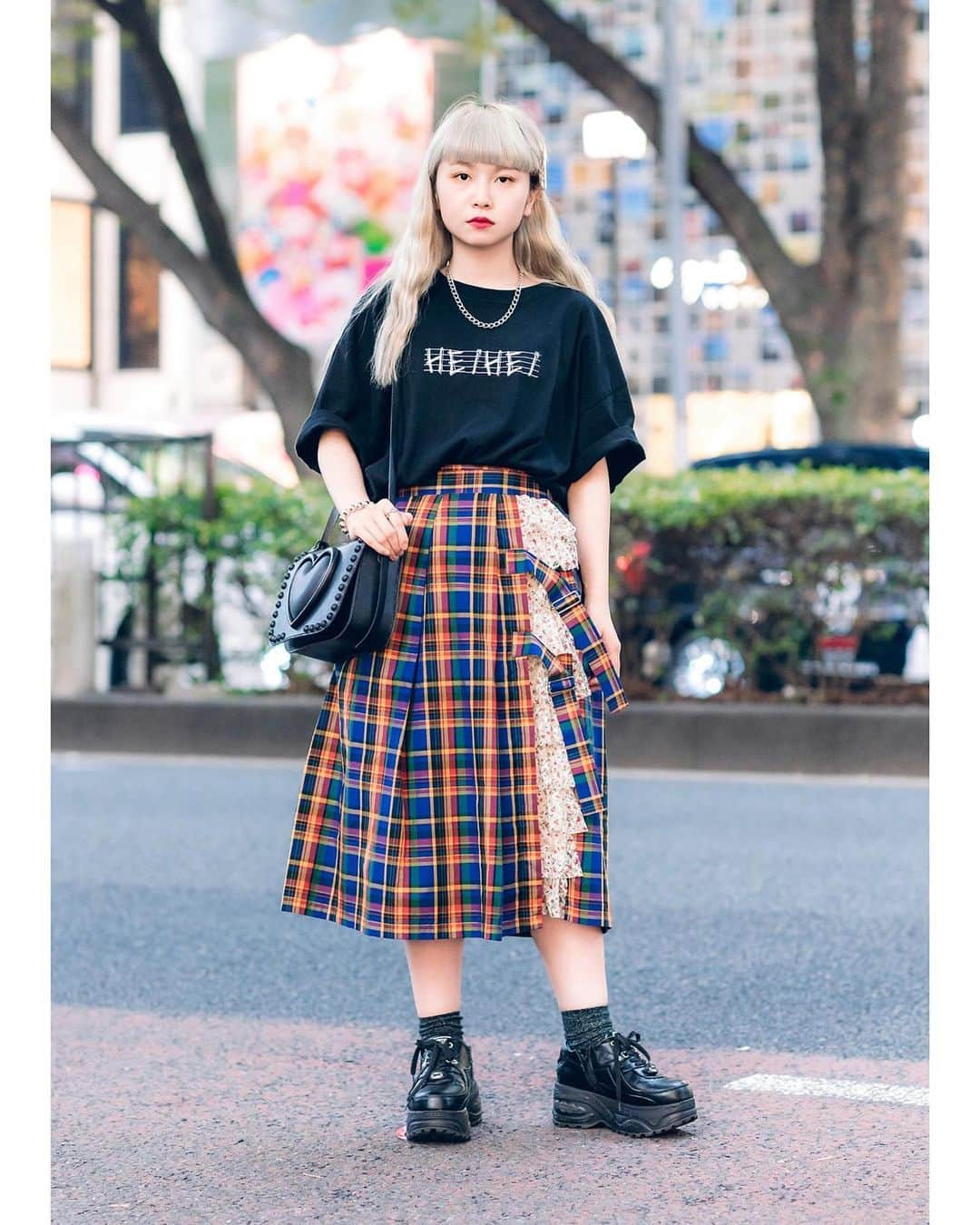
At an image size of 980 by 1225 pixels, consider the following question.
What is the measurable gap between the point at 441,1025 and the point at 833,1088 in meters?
0.82

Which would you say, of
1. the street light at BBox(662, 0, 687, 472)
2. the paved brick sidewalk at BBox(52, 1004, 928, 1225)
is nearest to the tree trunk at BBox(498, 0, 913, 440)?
the street light at BBox(662, 0, 687, 472)

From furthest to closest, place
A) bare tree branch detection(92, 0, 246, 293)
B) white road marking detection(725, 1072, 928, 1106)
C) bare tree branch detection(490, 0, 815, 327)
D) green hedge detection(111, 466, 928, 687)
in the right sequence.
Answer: bare tree branch detection(92, 0, 246, 293) < bare tree branch detection(490, 0, 815, 327) < green hedge detection(111, 466, 928, 687) < white road marking detection(725, 1072, 928, 1106)

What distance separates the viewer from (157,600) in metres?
11.9

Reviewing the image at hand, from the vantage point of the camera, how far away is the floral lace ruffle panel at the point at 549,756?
11.3 feet

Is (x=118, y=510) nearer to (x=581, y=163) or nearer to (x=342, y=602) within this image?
(x=342, y=602)

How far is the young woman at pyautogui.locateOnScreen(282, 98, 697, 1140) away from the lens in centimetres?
341

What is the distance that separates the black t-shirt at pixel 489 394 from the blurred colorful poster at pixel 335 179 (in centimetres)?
A: 1916

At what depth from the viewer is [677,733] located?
10125 mm

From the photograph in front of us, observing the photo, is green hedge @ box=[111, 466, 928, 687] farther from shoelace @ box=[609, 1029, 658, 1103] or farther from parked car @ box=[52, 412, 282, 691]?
shoelace @ box=[609, 1029, 658, 1103]

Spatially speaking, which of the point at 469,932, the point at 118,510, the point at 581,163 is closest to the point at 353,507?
the point at 469,932

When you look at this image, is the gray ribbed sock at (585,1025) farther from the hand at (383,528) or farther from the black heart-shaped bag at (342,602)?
the hand at (383,528)

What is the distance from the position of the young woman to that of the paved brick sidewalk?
0.47 ft
